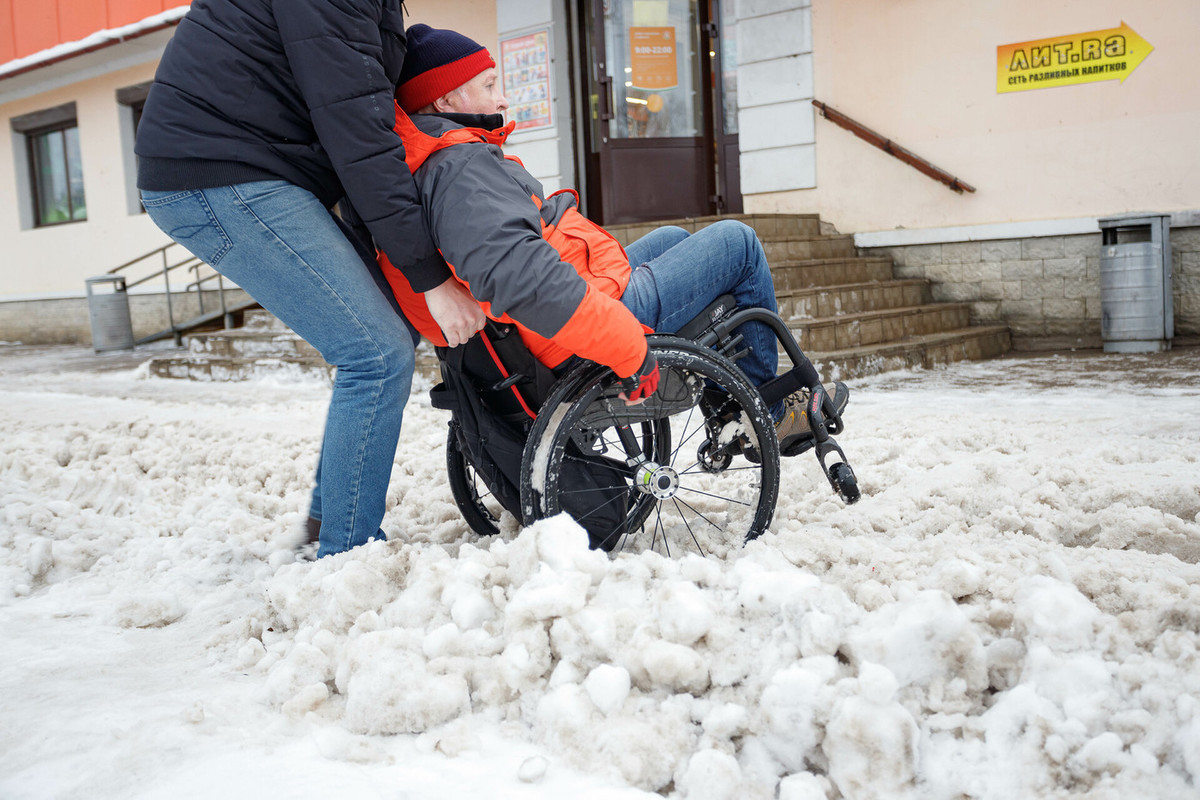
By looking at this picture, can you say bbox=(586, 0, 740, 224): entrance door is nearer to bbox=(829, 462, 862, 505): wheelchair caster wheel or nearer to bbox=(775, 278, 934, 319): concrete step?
bbox=(775, 278, 934, 319): concrete step

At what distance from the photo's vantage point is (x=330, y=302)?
1.94 metres

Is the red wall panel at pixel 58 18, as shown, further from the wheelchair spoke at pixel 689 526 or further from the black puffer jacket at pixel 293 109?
the wheelchair spoke at pixel 689 526

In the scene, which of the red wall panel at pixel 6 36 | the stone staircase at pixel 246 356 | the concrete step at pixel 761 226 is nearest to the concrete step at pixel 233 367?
the stone staircase at pixel 246 356

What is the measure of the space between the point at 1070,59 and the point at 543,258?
6.40m

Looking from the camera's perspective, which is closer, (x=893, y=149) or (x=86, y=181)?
(x=893, y=149)

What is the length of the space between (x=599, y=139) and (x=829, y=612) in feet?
23.6

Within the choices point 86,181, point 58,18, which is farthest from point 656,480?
point 86,181

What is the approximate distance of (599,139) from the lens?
8.13 meters

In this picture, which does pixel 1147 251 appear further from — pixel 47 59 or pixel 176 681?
pixel 47 59

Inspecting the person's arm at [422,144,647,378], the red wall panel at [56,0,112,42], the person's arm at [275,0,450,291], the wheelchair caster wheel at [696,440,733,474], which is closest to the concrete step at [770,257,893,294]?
the wheelchair caster wheel at [696,440,733,474]

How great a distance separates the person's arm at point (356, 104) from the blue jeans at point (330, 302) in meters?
0.21

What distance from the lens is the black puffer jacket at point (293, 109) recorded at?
172 cm

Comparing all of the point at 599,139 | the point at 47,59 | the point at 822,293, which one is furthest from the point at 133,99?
the point at 822,293

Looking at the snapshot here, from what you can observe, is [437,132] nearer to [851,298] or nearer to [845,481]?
[845,481]
